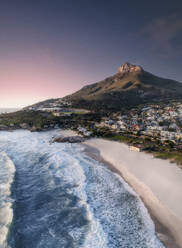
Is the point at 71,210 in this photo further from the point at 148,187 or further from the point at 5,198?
the point at 148,187

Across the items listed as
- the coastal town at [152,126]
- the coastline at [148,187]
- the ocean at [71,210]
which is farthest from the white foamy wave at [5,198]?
the coastal town at [152,126]

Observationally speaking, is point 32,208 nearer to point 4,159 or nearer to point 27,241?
point 27,241

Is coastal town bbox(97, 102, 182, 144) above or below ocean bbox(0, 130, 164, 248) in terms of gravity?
above

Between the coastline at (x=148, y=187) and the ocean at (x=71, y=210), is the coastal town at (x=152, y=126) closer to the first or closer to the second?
the coastline at (x=148, y=187)

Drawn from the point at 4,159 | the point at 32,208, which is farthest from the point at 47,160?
the point at 32,208

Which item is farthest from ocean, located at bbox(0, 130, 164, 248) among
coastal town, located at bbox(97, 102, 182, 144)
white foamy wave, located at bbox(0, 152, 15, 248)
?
coastal town, located at bbox(97, 102, 182, 144)

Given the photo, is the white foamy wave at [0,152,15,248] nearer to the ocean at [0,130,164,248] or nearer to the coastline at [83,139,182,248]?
the ocean at [0,130,164,248]
